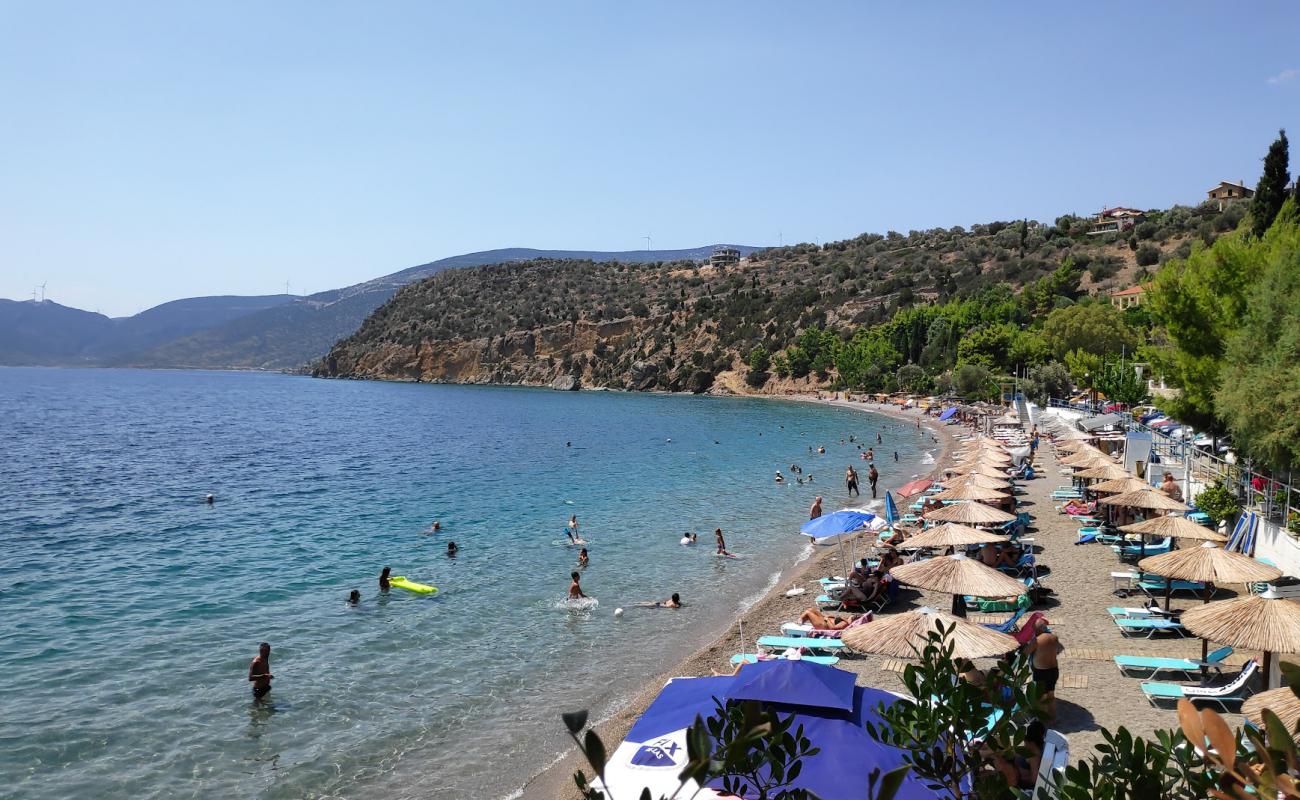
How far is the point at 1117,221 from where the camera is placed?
333 feet

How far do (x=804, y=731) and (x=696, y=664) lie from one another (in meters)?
6.03

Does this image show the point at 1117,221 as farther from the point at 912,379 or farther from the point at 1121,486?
the point at 1121,486

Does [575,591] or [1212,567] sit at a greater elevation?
[1212,567]

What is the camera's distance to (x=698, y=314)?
118m

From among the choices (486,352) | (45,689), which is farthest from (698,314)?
(45,689)

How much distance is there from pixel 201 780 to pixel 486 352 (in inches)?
5011

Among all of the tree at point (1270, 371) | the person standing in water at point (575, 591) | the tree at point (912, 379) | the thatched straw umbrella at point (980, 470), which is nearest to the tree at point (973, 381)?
the tree at point (912, 379)

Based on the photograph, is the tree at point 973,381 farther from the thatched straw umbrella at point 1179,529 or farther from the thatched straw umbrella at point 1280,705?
the thatched straw umbrella at point 1280,705

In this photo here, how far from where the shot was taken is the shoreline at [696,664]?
10883 mm

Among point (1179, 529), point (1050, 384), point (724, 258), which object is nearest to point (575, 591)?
point (1179, 529)

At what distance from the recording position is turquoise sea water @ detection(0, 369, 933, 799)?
1166cm

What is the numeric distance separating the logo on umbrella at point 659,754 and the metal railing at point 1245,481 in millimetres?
12370

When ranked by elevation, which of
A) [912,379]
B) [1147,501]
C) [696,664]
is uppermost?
[1147,501]

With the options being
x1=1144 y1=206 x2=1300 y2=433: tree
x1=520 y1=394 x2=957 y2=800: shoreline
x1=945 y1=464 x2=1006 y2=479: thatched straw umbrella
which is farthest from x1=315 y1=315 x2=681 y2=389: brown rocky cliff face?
x1=520 y1=394 x2=957 y2=800: shoreline
